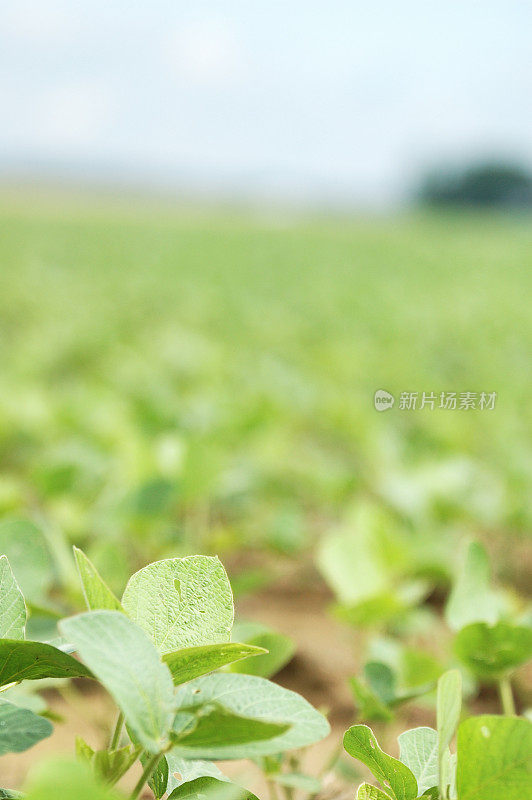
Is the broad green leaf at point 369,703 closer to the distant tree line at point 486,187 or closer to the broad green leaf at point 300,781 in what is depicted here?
the broad green leaf at point 300,781

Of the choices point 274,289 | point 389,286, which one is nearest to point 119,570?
point 274,289

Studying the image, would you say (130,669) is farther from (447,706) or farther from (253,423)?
(253,423)

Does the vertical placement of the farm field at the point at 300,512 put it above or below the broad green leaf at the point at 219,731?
below

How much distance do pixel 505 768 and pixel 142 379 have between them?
69.7 inches

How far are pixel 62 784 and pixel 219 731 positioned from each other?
0.10 m

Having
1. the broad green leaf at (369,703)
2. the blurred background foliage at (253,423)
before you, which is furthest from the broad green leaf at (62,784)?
the blurred background foliage at (253,423)

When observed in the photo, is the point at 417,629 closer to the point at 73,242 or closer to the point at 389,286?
the point at 389,286

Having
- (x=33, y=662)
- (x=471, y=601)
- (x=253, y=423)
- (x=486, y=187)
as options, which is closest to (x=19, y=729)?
(x=33, y=662)

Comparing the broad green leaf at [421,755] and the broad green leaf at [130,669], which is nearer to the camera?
the broad green leaf at [130,669]

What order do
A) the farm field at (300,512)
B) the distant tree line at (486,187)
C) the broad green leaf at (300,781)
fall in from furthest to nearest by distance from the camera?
the distant tree line at (486,187)
the farm field at (300,512)
the broad green leaf at (300,781)

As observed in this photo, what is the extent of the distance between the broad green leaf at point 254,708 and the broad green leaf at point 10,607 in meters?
0.08

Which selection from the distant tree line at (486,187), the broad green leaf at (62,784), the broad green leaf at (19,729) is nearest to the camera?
the broad green leaf at (62,784)

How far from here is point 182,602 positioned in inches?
15.6

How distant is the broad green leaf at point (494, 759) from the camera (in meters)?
0.34
